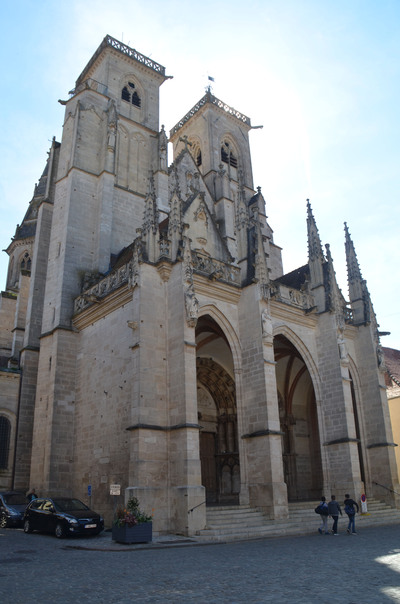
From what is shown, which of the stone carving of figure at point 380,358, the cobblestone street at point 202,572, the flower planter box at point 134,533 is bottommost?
the cobblestone street at point 202,572

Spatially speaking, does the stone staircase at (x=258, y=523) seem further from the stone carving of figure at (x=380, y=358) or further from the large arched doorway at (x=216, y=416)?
the stone carving of figure at (x=380, y=358)

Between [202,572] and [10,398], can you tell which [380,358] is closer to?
[10,398]

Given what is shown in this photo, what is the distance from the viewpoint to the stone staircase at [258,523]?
12930mm

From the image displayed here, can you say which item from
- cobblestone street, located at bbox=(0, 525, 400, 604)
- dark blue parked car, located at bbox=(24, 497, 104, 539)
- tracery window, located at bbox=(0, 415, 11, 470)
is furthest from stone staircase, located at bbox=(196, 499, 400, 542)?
tracery window, located at bbox=(0, 415, 11, 470)

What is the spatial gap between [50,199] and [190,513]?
17.3 metres

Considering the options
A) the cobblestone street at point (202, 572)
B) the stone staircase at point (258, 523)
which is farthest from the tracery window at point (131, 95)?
the cobblestone street at point (202, 572)

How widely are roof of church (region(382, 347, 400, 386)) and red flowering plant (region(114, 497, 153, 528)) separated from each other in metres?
22.0

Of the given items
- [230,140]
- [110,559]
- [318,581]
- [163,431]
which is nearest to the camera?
[318,581]

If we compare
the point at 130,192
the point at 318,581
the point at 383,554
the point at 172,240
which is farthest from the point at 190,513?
the point at 130,192

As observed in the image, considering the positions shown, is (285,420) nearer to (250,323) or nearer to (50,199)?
(250,323)

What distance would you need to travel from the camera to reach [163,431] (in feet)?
47.4

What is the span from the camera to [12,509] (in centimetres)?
1630

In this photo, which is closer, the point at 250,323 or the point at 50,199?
the point at 250,323

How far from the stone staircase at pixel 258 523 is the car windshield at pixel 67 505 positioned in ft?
12.0
